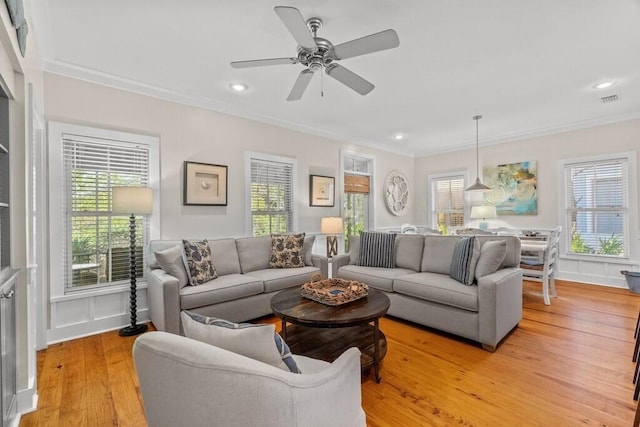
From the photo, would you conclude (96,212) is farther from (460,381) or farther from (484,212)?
(484,212)

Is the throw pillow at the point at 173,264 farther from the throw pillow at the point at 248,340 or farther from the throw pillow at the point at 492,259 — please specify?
the throw pillow at the point at 492,259

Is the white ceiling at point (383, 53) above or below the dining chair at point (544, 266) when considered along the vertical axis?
above

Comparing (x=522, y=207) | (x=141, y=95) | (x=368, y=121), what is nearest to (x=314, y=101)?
(x=368, y=121)

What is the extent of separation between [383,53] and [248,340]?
106 inches

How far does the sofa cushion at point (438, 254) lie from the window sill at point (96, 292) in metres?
3.26

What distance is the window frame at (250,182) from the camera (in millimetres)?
4164

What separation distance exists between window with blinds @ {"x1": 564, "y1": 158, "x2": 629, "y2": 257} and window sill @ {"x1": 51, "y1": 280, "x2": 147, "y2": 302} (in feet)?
21.3

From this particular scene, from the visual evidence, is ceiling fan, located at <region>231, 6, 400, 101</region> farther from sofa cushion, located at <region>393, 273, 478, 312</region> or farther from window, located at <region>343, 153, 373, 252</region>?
window, located at <region>343, 153, 373, 252</region>

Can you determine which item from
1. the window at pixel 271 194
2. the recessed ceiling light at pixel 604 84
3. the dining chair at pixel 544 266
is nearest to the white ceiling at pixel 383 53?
the recessed ceiling light at pixel 604 84

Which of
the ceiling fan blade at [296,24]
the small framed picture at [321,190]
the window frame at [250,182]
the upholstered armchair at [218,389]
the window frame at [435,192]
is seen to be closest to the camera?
the upholstered armchair at [218,389]

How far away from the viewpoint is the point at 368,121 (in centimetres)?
470

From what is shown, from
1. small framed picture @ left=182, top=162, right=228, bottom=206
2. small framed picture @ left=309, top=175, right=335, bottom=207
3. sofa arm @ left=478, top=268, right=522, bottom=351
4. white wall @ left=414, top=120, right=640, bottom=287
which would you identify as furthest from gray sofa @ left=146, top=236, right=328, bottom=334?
white wall @ left=414, top=120, right=640, bottom=287

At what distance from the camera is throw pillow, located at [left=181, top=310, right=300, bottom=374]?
3.17 ft

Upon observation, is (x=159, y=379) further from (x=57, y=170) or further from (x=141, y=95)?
(x=141, y=95)
